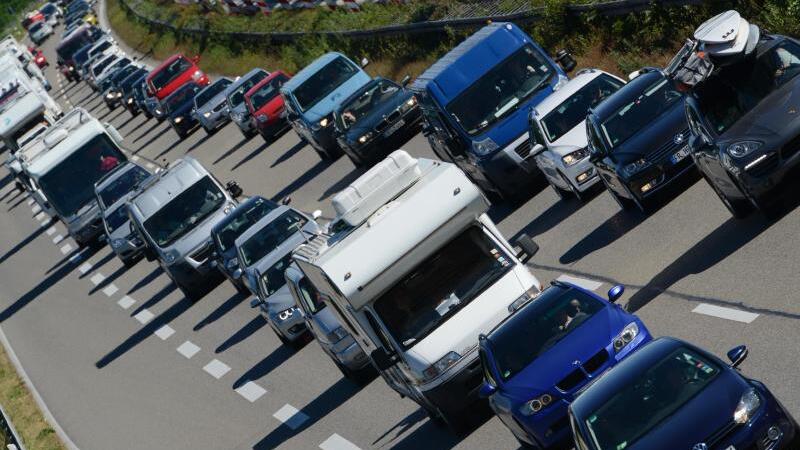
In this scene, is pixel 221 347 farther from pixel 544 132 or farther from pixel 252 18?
pixel 252 18

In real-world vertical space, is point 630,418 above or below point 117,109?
above

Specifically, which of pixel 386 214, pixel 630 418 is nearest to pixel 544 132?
pixel 386 214

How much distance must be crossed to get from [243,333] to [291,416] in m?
6.28

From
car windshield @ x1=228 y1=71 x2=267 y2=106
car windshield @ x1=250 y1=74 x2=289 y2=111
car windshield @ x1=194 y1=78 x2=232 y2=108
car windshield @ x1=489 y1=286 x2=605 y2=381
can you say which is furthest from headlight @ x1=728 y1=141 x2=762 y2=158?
car windshield @ x1=194 y1=78 x2=232 y2=108

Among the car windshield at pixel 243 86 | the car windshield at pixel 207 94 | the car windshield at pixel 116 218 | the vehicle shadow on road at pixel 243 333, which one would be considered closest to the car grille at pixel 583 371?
the vehicle shadow on road at pixel 243 333

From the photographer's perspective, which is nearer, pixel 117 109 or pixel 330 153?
pixel 330 153

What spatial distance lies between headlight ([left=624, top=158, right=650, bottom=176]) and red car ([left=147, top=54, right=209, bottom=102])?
121 feet

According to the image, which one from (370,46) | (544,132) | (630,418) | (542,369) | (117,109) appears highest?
(630,418)

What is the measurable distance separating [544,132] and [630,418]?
1228 cm

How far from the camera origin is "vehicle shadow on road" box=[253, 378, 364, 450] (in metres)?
20.9

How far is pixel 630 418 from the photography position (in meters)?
11.7

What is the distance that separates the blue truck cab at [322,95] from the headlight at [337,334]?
49.0ft

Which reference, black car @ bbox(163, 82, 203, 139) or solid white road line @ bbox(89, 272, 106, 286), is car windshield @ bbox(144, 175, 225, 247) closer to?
solid white road line @ bbox(89, 272, 106, 286)

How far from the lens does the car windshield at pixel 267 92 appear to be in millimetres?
43266
